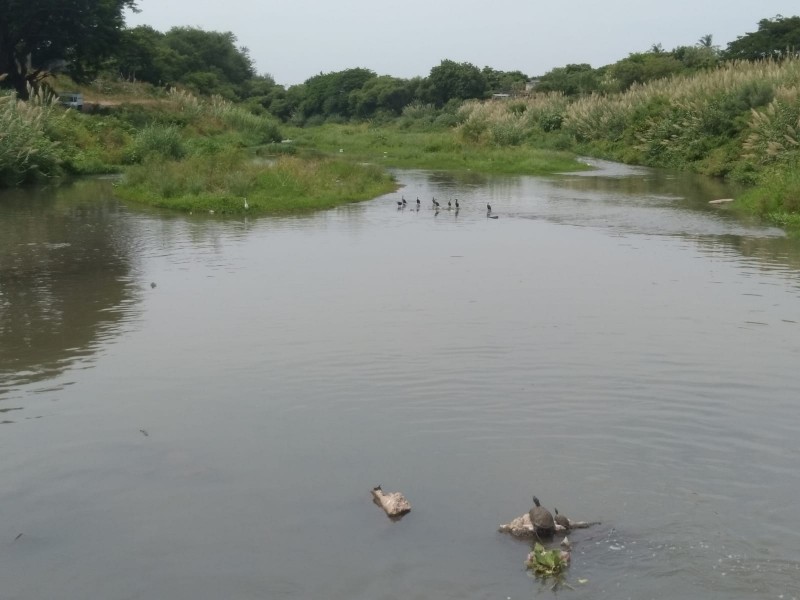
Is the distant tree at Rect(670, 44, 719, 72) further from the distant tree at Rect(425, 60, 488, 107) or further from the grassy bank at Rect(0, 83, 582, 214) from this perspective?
the grassy bank at Rect(0, 83, 582, 214)

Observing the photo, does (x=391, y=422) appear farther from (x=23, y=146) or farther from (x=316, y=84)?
(x=316, y=84)

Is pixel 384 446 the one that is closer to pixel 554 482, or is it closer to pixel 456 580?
pixel 554 482

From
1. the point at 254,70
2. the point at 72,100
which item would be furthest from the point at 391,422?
the point at 254,70

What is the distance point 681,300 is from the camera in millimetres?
12828

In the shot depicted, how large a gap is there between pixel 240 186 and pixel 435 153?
2103cm

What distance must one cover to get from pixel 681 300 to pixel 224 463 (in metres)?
7.64

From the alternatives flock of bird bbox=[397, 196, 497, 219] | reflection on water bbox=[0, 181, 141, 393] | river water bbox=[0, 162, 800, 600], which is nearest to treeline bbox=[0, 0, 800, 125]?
reflection on water bbox=[0, 181, 141, 393]

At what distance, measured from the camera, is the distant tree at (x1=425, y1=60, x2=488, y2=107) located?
70625 mm

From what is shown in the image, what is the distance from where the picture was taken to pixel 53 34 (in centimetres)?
3969

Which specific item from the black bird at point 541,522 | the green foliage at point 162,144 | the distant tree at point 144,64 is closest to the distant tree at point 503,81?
the distant tree at point 144,64

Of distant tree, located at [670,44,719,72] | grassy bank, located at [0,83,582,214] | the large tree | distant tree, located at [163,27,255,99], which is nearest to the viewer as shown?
grassy bank, located at [0,83,582,214]

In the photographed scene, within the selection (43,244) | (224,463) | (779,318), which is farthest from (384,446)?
(43,244)

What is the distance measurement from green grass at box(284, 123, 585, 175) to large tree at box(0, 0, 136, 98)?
394 inches

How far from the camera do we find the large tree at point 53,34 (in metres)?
38.1
